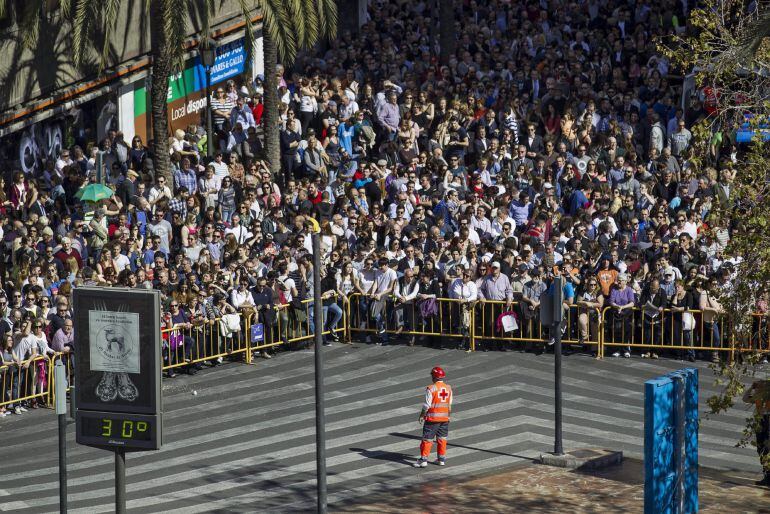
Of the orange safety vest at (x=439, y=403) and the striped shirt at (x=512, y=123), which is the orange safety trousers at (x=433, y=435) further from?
the striped shirt at (x=512, y=123)

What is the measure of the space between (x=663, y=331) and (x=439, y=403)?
Result: 6.71 m

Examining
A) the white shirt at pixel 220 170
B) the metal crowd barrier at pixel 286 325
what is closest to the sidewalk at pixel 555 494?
the metal crowd barrier at pixel 286 325

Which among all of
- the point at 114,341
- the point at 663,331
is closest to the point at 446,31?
the point at 663,331

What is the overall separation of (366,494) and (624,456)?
418cm

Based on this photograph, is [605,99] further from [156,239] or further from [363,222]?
[156,239]

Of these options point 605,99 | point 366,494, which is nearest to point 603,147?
point 605,99

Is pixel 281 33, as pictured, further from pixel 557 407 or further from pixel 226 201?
pixel 557 407

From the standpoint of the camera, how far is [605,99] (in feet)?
114

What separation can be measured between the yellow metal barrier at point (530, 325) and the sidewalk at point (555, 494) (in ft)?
18.3

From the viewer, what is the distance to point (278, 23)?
110ft

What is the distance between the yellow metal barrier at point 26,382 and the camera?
81.7ft

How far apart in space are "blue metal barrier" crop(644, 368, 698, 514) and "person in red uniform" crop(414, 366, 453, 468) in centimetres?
378

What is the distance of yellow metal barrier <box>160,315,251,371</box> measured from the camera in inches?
1051

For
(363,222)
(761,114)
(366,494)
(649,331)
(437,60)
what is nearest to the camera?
(761,114)
